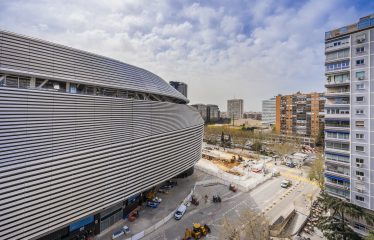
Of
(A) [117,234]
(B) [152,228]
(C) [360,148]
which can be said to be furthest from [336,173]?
(A) [117,234]

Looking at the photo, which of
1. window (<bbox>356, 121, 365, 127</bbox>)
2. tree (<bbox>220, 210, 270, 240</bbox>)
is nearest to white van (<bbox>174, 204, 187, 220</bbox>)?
tree (<bbox>220, 210, 270, 240</bbox>)

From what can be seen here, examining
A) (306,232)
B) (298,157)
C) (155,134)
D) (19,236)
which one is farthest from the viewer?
(298,157)

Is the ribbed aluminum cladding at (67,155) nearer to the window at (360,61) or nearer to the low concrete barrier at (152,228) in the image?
the low concrete barrier at (152,228)

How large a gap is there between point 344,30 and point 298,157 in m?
39.5

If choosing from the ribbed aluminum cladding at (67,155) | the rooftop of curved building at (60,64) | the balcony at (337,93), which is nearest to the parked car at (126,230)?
the ribbed aluminum cladding at (67,155)

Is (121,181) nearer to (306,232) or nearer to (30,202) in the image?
(30,202)

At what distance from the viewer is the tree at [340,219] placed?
21.2m

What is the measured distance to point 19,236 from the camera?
15.3 metres

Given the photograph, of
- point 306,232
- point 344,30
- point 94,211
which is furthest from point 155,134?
point 344,30

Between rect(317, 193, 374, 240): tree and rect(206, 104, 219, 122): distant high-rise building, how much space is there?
132m

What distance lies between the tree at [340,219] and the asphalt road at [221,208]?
8597 millimetres

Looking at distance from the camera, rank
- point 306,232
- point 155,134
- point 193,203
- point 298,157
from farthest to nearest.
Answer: point 298,157 → point 193,203 → point 155,134 → point 306,232

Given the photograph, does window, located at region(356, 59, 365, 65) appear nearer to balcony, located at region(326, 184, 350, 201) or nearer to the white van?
balcony, located at region(326, 184, 350, 201)

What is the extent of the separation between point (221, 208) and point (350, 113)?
792 inches
